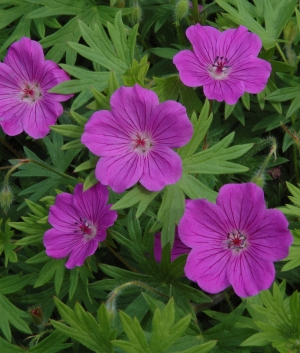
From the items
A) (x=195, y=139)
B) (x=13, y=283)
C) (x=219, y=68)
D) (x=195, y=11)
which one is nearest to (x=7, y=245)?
(x=13, y=283)

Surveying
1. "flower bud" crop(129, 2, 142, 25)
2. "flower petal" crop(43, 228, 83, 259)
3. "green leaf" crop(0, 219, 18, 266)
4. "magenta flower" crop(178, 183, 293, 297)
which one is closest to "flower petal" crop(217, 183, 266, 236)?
"magenta flower" crop(178, 183, 293, 297)

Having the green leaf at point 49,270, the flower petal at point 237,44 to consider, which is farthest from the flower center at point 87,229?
the flower petal at point 237,44

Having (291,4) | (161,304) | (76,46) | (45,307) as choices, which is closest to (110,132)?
(76,46)

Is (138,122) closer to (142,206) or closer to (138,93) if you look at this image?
(138,93)

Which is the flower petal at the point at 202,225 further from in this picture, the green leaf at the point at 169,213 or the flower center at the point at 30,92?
the flower center at the point at 30,92

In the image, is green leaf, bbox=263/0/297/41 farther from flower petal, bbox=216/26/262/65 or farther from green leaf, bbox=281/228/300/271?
green leaf, bbox=281/228/300/271
